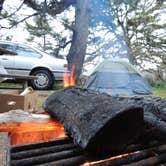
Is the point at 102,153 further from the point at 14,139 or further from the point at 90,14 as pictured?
the point at 90,14

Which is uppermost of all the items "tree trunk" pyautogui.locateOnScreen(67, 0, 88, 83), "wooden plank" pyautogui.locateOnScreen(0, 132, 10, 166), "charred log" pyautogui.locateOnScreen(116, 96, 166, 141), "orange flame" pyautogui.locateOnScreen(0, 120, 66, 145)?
"tree trunk" pyautogui.locateOnScreen(67, 0, 88, 83)

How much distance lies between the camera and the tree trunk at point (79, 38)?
10.9m

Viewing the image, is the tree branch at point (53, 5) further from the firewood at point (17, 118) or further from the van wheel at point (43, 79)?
the firewood at point (17, 118)

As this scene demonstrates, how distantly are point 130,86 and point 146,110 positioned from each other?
4.66 meters

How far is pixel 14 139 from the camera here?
2803 millimetres

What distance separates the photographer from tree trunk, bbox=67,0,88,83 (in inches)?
428

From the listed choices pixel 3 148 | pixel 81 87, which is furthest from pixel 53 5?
pixel 3 148

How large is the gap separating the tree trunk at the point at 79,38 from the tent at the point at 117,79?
127 inches

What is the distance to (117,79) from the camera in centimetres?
737

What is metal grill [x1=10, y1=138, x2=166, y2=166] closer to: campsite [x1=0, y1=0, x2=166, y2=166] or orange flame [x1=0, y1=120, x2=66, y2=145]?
campsite [x1=0, y1=0, x2=166, y2=166]

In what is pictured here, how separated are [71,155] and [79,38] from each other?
9374 millimetres

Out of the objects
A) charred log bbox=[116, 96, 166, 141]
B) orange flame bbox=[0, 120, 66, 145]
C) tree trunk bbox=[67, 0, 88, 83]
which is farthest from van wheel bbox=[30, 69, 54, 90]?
charred log bbox=[116, 96, 166, 141]

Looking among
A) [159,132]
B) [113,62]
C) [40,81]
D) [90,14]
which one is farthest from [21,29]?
[159,132]

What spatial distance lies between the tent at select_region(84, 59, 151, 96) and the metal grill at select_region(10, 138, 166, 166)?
16.0 feet
